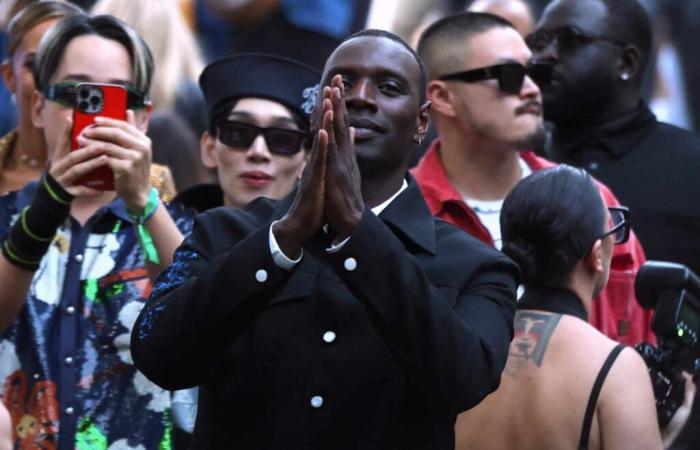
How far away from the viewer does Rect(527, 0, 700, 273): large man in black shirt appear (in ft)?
19.8

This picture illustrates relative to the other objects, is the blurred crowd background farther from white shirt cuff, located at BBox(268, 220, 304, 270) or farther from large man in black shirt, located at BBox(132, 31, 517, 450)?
white shirt cuff, located at BBox(268, 220, 304, 270)

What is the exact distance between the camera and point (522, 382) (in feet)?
13.5

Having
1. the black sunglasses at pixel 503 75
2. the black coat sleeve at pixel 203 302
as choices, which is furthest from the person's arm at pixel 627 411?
the black sunglasses at pixel 503 75

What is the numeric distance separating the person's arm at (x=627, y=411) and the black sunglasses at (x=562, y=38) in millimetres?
2583

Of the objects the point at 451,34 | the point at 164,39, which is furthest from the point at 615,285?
the point at 164,39

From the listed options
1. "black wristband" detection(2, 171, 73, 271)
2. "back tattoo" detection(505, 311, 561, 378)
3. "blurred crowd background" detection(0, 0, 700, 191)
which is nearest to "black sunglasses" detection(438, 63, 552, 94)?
"blurred crowd background" detection(0, 0, 700, 191)

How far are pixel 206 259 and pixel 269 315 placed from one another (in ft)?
0.65

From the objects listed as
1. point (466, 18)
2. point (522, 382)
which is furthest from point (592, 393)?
point (466, 18)

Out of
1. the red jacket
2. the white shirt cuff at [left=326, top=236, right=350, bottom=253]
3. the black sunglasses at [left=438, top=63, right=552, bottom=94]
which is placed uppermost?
the white shirt cuff at [left=326, top=236, right=350, bottom=253]

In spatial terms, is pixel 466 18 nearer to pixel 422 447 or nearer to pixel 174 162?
pixel 174 162

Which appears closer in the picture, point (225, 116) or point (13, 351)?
point (13, 351)

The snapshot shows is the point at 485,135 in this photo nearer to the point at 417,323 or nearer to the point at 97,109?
the point at 97,109

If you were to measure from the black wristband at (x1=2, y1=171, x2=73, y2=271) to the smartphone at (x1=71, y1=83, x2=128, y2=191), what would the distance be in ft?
0.24

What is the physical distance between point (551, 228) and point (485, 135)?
1612 mm
